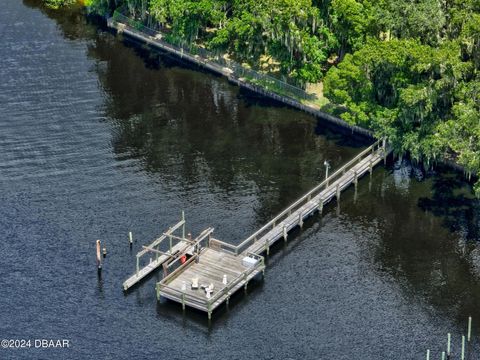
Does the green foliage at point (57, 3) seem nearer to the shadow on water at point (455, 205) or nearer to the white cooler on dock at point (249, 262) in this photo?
the shadow on water at point (455, 205)

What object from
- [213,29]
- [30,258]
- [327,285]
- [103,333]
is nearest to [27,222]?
[30,258]

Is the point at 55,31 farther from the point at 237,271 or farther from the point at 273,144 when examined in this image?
the point at 237,271

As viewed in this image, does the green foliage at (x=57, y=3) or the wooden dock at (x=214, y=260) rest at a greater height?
the green foliage at (x=57, y=3)

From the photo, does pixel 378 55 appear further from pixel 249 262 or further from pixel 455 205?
pixel 249 262

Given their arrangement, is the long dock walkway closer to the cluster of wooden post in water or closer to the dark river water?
the dark river water

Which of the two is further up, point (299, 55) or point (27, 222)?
point (299, 55)

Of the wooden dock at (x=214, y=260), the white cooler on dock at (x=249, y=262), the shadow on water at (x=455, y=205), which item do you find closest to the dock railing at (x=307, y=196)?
the wooden dock at (x=214, y=260)

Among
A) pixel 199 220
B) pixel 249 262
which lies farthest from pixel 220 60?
pixel 249 262
